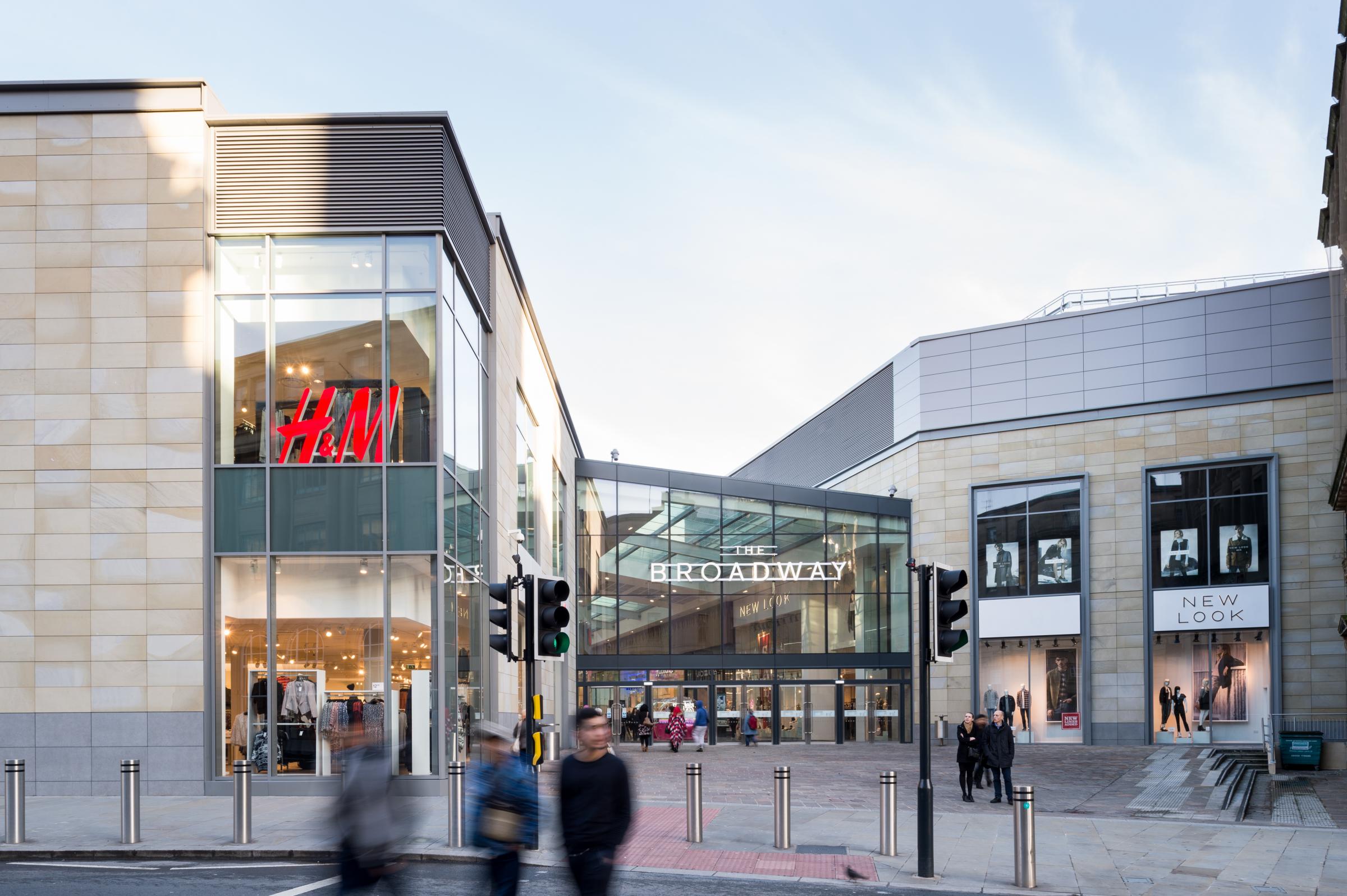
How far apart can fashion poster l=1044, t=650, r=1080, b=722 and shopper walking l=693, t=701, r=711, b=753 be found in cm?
1087

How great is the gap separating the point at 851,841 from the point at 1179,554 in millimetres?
25837

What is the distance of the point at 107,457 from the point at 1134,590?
97.5 ft

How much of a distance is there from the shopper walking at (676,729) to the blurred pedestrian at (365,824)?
28796 millimetres

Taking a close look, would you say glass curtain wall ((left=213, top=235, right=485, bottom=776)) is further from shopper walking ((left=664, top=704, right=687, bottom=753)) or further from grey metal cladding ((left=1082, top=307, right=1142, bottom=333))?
grey metal cladding ((left=1082, top=307, right=1142, bottom=333))

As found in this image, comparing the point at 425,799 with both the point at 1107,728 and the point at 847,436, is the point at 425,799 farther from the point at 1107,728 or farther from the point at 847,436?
the point at 847,436

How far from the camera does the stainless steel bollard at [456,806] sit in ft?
47.1

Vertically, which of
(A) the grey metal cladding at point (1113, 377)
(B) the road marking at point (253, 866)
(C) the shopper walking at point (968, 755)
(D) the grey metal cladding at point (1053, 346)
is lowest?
(C) the shopper walking at point (968, 755)

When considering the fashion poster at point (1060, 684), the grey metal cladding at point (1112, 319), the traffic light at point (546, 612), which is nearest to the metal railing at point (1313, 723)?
the fashion poster at point (1060, 684)

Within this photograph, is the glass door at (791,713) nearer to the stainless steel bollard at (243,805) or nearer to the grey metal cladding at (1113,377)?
the grey metal cladding at (1113,377)

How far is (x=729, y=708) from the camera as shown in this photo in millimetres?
41750

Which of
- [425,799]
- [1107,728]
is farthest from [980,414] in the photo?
[425,799]

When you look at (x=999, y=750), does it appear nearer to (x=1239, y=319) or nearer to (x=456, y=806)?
(x=456, y=806)

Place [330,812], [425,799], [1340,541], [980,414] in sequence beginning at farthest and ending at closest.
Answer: [980,414]
[1340,541]
[425,799]
[330,812]

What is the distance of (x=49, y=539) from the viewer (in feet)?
65.3
